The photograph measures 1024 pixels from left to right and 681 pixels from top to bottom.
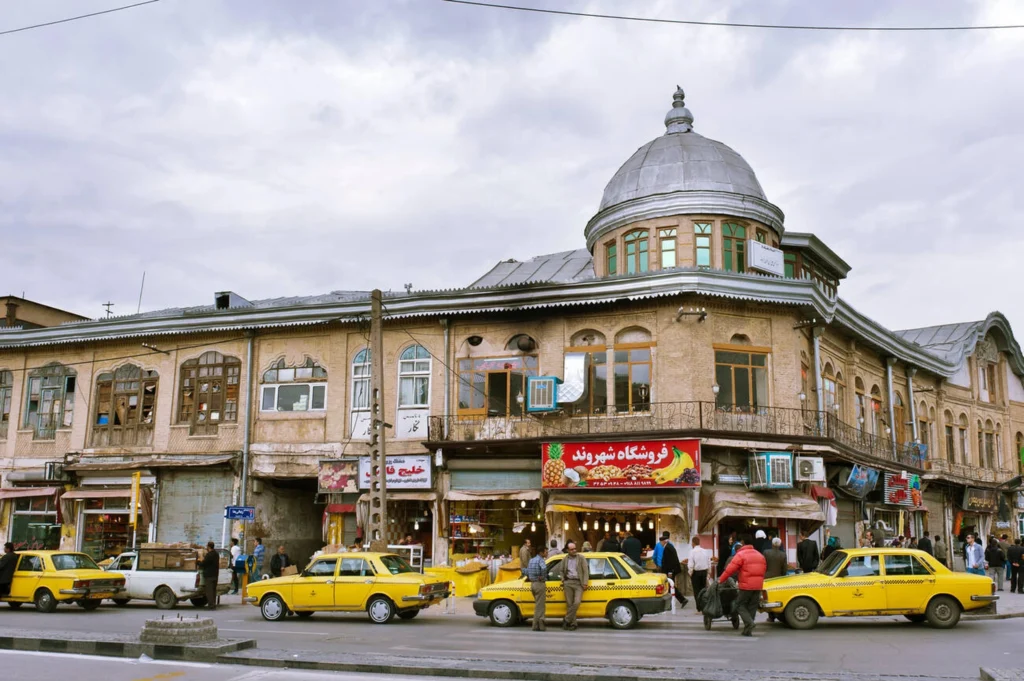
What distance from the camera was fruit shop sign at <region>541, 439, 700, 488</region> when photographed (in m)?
23.9

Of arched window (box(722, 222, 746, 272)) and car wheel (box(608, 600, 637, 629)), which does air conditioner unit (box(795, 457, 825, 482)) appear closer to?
arched window (box(722, 222, 746, 272))

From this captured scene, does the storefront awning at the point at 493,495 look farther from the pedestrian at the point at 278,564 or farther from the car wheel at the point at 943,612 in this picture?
the car wheel at the point at 943,612

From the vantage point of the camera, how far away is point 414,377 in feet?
93.0

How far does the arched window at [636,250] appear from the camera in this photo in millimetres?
28906

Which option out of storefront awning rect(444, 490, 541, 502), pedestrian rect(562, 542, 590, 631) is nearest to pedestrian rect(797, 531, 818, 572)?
pedestrian rect(562, 542, 590, 631)

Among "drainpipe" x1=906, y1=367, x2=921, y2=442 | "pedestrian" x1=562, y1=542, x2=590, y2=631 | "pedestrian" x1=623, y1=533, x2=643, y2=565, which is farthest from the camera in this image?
"drainpipe" x1=906, y1=367, x2=921, y2=442

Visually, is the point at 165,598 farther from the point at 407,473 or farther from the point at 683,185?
the point at 683,185

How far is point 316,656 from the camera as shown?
42.0 feet

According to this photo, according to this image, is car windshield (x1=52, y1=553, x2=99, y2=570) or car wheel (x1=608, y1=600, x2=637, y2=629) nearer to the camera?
car wheel (x1=608, y1=600, x2=637, y2=629)

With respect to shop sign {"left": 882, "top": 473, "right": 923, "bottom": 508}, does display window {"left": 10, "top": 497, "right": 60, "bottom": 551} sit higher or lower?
lower

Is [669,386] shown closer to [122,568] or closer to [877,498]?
[877,498]

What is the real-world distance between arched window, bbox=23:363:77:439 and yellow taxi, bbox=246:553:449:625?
16.9 meters

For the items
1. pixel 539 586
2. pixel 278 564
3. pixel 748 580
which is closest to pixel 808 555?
pixel 748 580

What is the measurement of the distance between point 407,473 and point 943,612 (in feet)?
48.8
